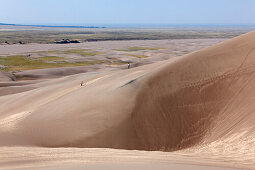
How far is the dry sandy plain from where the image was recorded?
23.3 feet

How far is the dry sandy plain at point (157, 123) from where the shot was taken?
7113 mm

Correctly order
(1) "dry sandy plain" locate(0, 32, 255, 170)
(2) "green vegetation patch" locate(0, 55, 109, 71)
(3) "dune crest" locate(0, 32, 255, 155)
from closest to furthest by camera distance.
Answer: (1) "dry sandy plain" locate(0, 32, 255, 170) < (3) "dune crest" locate(0, 32, 255, 155) < (2) "green vegetation patch" locate(0, 55, 109, 71)

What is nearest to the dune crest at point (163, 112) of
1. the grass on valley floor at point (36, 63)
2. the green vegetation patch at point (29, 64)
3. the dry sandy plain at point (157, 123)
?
the dry sandy plain at point (157, 123)

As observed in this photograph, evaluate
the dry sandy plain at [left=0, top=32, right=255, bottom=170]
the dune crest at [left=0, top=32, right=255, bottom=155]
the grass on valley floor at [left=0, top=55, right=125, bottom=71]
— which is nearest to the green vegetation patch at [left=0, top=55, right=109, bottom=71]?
the grass on valley floor at [left=0, top=55, right=125, bottom=71]

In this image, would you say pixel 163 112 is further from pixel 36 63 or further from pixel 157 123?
pixel 36 63

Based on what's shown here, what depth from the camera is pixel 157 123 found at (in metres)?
11.0

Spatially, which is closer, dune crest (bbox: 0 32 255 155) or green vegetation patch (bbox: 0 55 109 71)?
dune crest (bbox: 0 32 255 155)

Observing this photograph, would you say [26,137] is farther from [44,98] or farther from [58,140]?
[44,98]

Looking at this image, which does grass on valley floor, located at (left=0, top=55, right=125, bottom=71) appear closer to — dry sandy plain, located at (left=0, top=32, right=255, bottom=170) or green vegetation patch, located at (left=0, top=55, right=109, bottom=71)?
green vegetation patch, located at (left=0, top=55, right=109, bottom=71)

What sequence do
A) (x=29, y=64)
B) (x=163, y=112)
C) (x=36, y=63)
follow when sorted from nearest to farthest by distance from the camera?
1. (x=163, y=112)
2. (x=29, y=64)
3. (x=36, y=63)

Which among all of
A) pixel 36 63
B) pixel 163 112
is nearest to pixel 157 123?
pixel 163 112

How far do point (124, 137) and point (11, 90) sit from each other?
18.1m

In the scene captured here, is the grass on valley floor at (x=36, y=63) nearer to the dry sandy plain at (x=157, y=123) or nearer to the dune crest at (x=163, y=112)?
the dry sandy plain at (x=157, y=123)

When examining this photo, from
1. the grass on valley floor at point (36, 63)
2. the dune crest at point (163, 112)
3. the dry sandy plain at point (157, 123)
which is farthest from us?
the grass on valley floor at point (36, 63)
